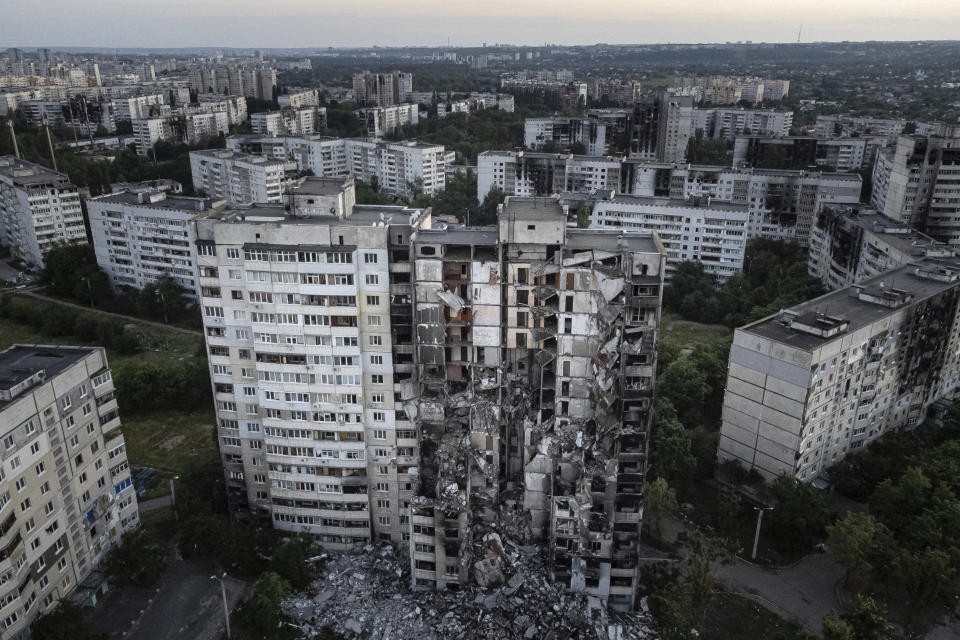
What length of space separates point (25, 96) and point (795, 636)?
161229mm

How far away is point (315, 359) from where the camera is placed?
26.8m

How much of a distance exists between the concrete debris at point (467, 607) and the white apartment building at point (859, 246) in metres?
30.8

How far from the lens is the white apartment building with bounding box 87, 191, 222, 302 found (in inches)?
2152

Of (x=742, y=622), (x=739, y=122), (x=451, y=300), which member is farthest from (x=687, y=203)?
(x=739, y=122)

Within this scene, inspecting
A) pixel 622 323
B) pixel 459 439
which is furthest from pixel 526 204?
pixel 459 439

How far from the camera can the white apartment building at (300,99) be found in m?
143

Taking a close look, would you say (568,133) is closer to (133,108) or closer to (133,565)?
Answer: (133,108)

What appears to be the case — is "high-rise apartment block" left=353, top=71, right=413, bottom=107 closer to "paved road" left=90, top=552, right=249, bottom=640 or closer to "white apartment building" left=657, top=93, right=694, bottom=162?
"white apartment building" left=657, top=93, right=694, bottom=162

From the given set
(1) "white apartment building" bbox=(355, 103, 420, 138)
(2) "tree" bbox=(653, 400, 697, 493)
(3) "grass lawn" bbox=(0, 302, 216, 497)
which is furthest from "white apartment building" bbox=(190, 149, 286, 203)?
(2) "tree" bbox=(653, 400, 697, 493)

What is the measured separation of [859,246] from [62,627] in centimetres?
5254

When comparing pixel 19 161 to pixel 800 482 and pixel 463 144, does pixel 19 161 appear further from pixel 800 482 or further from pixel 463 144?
pixel 800 482

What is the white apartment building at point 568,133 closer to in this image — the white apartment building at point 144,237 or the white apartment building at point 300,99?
the white apartment building at point 300,99

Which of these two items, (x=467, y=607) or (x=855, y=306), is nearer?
(x=467, y=607)

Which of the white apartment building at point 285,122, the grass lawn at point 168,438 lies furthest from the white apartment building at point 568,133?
the grass lawn at point 168,438
